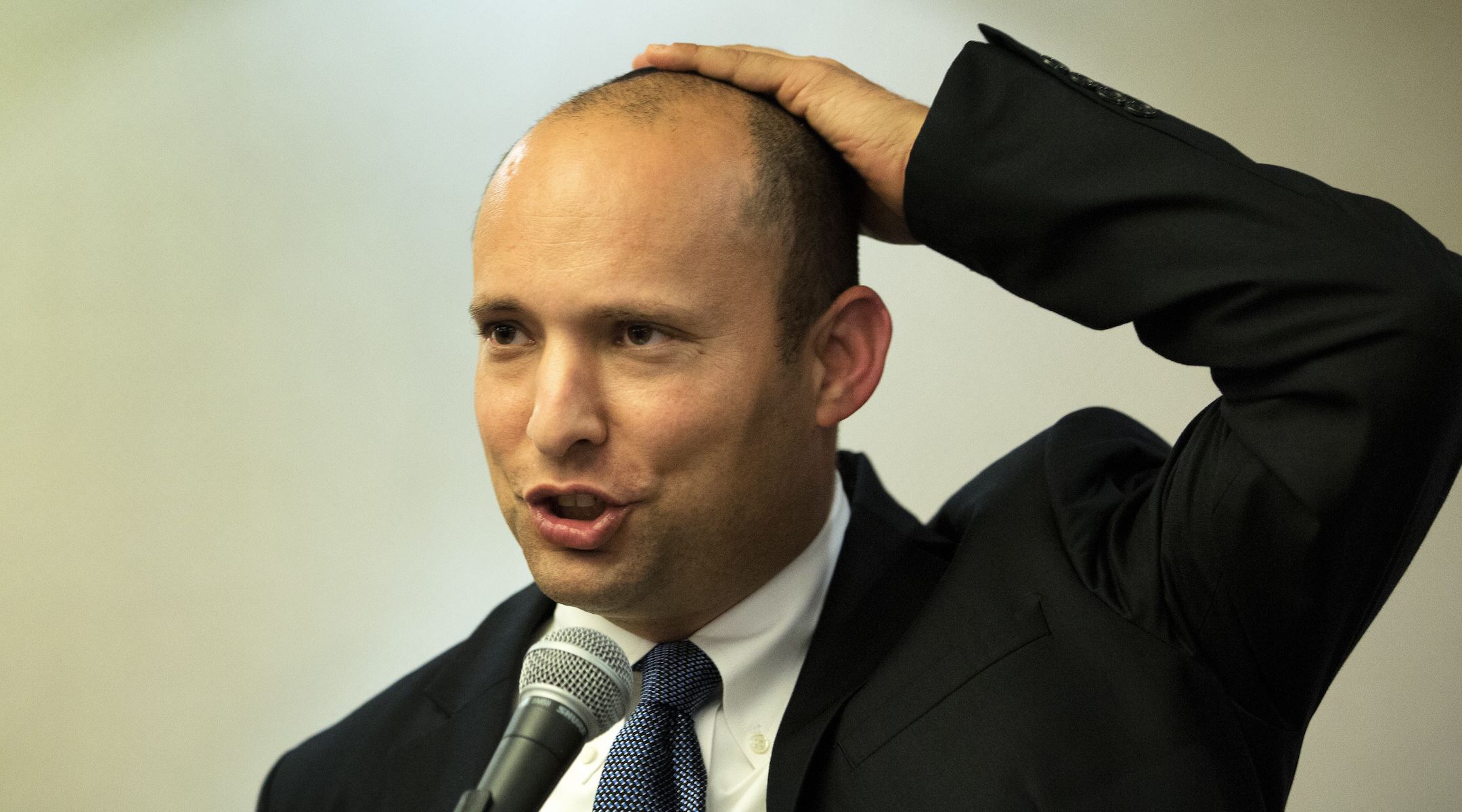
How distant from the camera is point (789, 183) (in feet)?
4.91

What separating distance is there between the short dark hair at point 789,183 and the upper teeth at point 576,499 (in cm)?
27

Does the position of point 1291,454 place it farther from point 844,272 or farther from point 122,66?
point 122,66

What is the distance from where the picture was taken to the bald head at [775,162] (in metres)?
→ 1.47

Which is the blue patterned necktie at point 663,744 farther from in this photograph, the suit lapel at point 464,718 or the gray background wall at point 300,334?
the gray background wall at point 300,334

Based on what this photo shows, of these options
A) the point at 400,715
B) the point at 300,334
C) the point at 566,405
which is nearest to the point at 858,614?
the point at 566,405

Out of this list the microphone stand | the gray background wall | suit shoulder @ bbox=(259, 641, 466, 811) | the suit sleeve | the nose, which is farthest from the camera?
the gray background wall

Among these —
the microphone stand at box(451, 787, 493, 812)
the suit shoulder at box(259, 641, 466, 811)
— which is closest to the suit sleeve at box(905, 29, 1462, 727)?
the microphone stand at box(451, 787, 493, 812)

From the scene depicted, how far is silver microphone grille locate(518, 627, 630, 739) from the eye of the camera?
1088 millimetres

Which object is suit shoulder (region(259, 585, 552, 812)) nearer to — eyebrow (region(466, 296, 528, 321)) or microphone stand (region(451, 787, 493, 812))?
eyebrow (region(466, 296, 528, 321))

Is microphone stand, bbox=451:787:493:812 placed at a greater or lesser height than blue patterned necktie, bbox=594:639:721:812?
greater

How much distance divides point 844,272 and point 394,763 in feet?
2.83

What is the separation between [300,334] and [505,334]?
118 cm

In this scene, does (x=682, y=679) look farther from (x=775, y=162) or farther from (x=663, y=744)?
(x=775, y=162)

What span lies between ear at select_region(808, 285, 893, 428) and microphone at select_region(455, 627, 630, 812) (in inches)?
18.9
